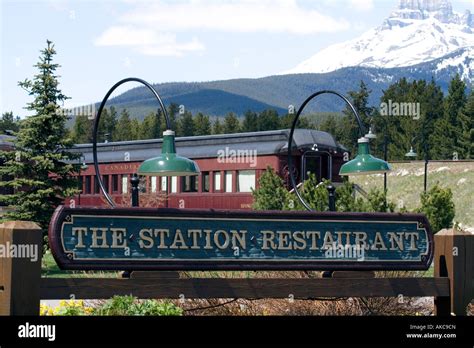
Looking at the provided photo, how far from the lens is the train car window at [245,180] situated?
29750 mm

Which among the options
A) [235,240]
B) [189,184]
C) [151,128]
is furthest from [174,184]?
[151,128]

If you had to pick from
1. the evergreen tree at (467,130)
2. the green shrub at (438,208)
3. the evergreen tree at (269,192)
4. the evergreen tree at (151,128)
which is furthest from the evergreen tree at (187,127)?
the evergreen tree at (269,192)

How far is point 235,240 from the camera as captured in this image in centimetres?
905

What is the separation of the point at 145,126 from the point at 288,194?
73.5 meters

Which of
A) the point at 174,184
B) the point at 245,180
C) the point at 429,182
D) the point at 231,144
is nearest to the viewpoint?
the point at 245,180
